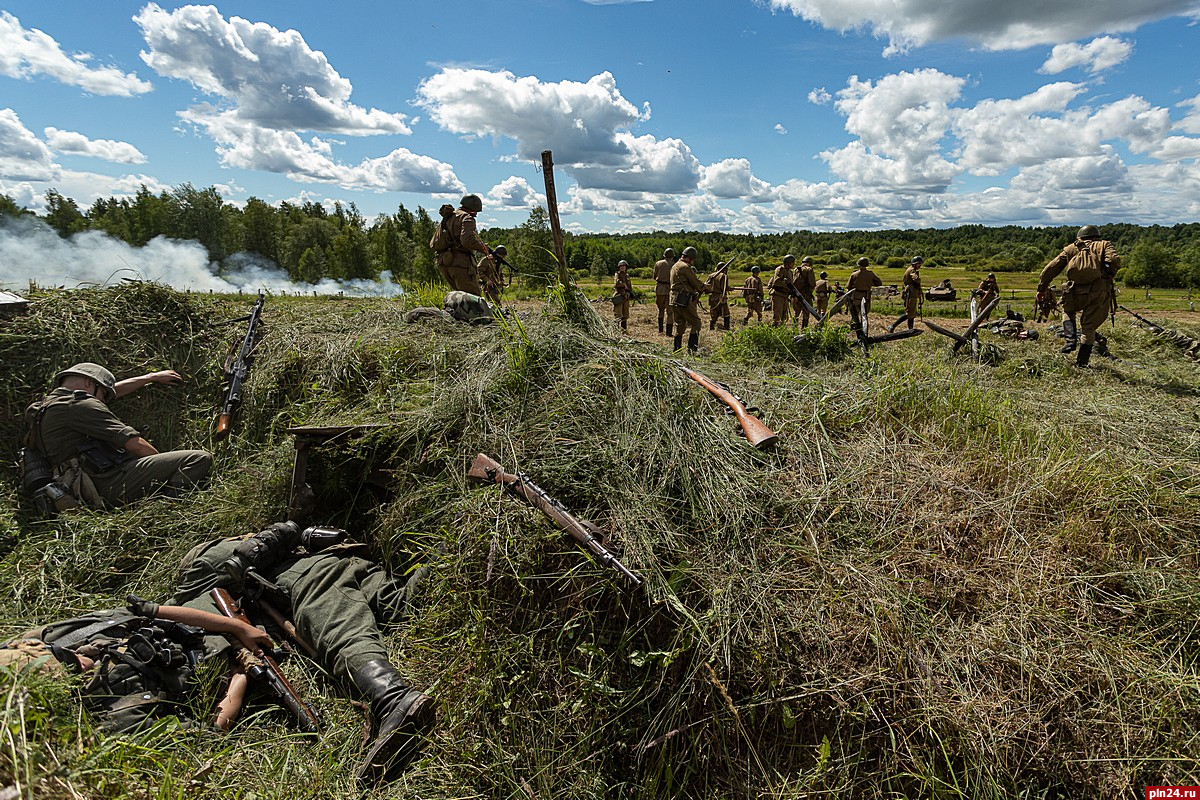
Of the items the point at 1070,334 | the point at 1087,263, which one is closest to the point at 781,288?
the point at 1070,334

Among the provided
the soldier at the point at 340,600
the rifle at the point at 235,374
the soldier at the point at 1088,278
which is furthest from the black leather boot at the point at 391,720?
the soldier at the point at 1088,278

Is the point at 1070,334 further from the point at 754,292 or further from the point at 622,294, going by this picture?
the point at 622,294

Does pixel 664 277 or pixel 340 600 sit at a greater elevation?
pixel 664 277

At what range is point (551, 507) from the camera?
9.34ft

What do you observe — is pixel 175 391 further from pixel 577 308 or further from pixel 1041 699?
pixel 1041 699

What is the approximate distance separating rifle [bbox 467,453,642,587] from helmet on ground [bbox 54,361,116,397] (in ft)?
12.4

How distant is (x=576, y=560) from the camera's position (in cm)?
279

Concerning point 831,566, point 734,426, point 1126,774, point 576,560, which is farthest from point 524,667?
point 1126,774

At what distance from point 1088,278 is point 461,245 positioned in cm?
874

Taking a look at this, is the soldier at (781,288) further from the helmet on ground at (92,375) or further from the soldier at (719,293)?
the helmet on ground at (92,375)

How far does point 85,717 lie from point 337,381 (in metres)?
3.53

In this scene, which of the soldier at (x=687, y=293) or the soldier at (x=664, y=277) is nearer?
the soldier at (x=687, y=293)

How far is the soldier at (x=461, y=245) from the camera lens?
7.73m

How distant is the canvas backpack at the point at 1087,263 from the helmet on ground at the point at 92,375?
11416mm
